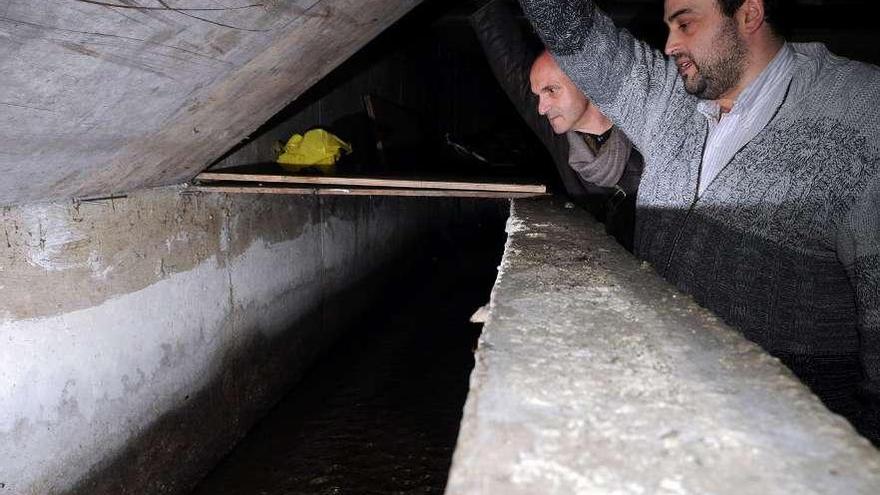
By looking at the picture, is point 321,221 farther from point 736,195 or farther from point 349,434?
point 736,195

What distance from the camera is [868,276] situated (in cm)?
151

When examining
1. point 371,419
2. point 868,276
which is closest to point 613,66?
point 868,276

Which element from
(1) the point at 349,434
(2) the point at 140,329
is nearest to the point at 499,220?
(1) the point at 349,434

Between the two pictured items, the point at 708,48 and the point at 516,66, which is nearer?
the point at 708,48

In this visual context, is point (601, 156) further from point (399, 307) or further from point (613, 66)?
point (399, 307)

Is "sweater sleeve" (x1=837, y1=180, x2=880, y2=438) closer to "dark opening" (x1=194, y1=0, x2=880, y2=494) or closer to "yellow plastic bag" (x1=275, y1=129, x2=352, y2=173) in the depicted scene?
"dark opening" (x1=194, y1=0, x2=880, y2=494)

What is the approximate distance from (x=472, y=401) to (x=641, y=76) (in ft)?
6.30

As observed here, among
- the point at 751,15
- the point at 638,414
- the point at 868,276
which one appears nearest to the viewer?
the point at 638,414

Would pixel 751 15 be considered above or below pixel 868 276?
above

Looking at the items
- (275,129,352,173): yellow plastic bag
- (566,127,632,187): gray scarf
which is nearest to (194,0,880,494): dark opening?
(275,129,352,173): yellow plastic bag

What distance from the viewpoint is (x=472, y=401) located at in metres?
0.84

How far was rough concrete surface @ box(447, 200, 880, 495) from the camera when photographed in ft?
2.21

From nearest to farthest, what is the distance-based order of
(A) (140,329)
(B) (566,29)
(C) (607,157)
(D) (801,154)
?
(D) (801,154), (B) (566,29), (A) (140,329), (C) (607,157)

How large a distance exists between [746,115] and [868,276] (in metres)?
0.69
